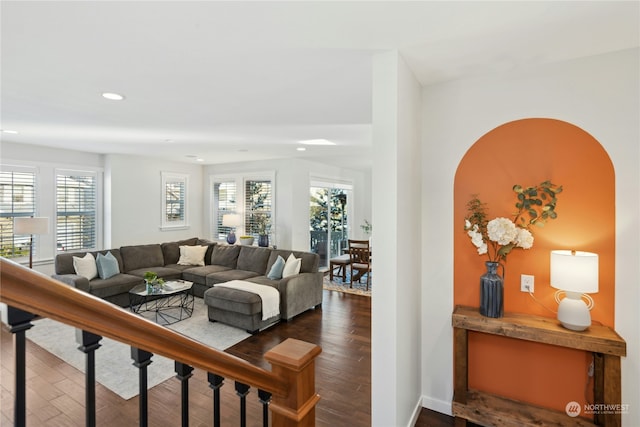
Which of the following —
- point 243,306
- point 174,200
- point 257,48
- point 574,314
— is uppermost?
point 257,48

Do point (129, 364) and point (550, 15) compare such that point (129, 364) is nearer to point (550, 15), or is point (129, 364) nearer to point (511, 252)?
point (511, 252)

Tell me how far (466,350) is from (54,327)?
16.3ft

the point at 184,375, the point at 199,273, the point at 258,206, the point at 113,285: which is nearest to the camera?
the point at 184,375

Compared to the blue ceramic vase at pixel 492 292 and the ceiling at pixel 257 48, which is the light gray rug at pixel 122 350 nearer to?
the ceiling at pixel 257 48

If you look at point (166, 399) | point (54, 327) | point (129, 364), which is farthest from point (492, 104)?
point (54, 327)

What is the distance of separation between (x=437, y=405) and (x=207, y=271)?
13.9 ft

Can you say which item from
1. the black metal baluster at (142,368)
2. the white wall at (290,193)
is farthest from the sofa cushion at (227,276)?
the black metal baluster at (142,368)

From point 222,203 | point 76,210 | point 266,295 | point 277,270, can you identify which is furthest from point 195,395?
point 222,203

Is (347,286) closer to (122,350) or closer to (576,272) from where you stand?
(122,350)

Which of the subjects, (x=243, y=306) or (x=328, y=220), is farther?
(x=328, y=220)

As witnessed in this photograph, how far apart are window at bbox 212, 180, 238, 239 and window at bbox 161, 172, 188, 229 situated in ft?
2.16

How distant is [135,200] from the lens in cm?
644

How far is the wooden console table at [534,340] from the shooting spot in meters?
1.95

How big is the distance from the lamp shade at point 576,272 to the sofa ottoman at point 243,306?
3.16 meters
